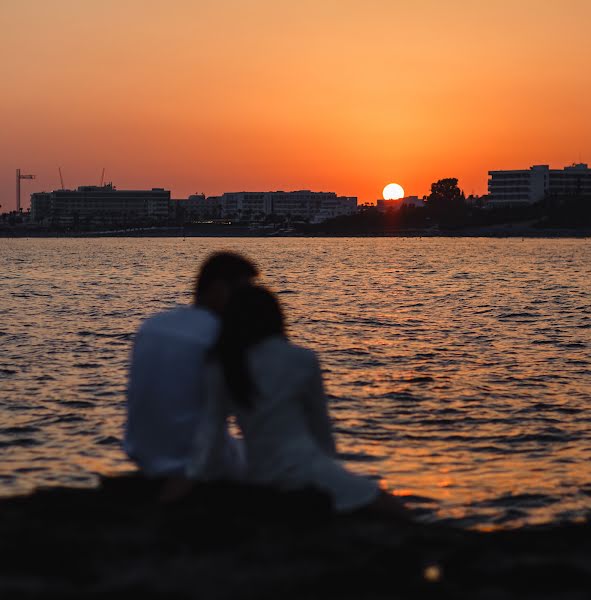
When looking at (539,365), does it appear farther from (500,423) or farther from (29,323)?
(29,323)

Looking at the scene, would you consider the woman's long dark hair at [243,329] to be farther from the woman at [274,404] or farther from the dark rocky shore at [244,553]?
the dark rocky shore at [244,553]

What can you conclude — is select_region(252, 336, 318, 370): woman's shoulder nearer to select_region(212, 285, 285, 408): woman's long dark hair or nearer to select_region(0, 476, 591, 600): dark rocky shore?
select_region(212, 285, 285, 408): woman's long dark hair

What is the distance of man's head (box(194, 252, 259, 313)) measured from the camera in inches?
245

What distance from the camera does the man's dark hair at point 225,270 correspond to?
6227 millimetres

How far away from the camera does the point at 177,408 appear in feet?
21.0

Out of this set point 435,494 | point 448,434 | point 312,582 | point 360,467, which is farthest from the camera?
point 448,434

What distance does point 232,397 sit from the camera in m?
6.21

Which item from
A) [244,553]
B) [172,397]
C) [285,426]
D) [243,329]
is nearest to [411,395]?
[285,426]

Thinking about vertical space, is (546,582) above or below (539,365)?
above

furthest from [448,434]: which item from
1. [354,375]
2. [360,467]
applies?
[354,375]

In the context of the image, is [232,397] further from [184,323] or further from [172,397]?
[184,323]

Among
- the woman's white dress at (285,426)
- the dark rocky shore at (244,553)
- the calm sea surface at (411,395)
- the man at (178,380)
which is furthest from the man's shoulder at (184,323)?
the calm sea surface at (411,395)

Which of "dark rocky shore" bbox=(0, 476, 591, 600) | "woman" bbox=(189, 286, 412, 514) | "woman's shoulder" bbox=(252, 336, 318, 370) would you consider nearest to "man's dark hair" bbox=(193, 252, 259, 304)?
"woman" bbox=(189, 286, 412, 514)

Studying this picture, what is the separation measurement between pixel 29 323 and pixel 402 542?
34.8m
